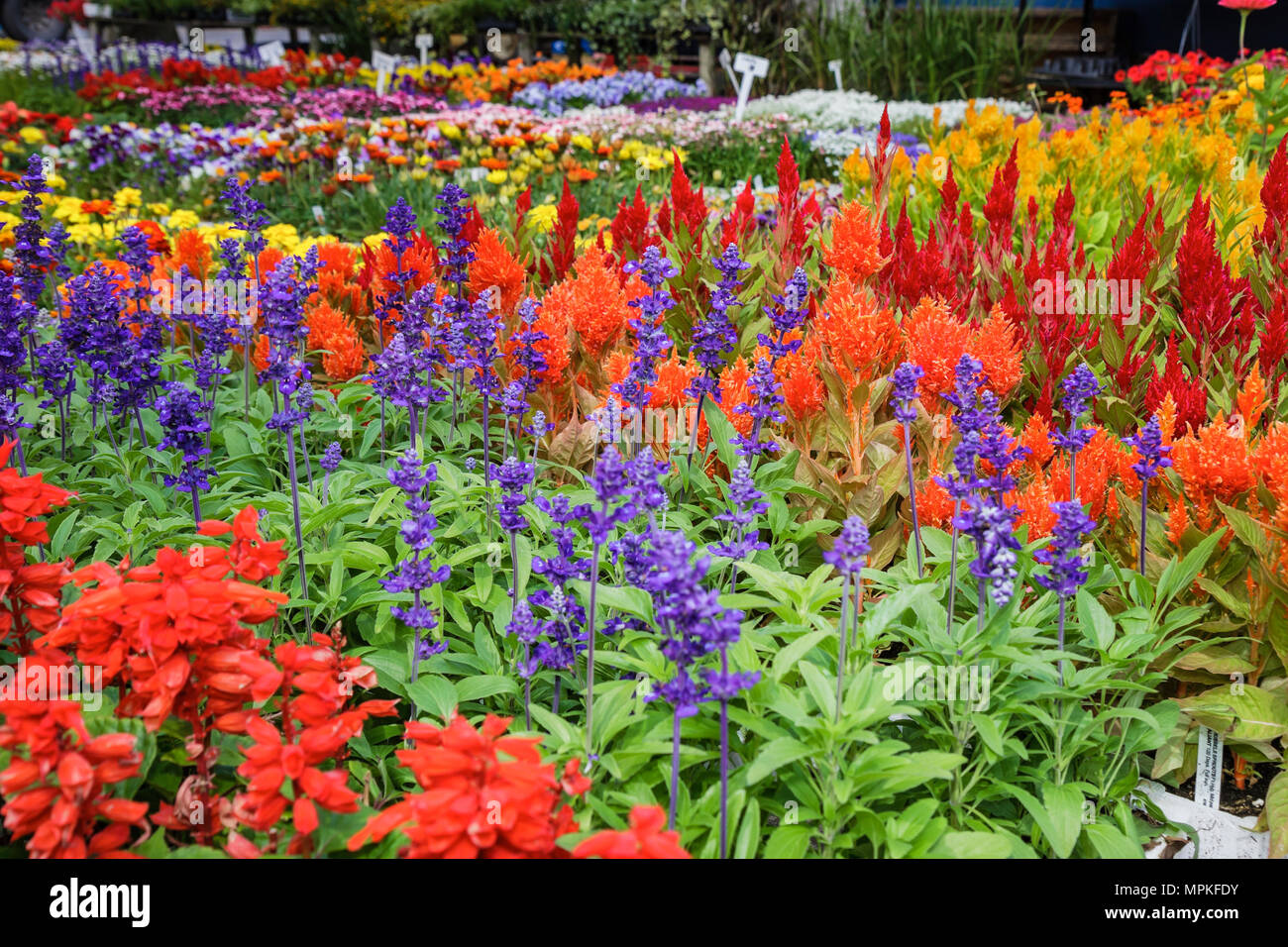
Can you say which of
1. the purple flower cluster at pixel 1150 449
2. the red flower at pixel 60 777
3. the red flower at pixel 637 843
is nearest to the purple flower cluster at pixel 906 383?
the purple flower cluster at pixel 1150 449

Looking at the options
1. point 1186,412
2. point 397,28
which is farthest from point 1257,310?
point 397,28

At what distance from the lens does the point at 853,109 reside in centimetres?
928

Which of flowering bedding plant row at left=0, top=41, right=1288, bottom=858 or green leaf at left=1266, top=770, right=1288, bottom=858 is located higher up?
flowering bedding plant row at left=0, top=41, right=1288, bottom=858

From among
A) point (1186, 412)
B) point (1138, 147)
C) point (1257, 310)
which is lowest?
point (1186, 412)

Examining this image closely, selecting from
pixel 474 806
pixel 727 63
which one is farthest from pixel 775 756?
pixel 727 63

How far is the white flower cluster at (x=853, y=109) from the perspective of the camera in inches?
352

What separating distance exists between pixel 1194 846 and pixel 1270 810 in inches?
6.2

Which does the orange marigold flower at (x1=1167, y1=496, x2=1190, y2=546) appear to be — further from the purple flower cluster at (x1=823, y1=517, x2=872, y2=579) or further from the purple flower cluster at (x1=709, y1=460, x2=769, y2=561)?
the purple flower cluster at (x1=823, y1=517, x2=872, y2=579)

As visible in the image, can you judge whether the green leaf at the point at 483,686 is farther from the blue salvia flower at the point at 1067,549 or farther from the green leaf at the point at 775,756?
the blue salvia flower at the point at 1067,549

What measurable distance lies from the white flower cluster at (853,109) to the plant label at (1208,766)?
708 centimetres

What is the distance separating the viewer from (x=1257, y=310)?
3.20 m

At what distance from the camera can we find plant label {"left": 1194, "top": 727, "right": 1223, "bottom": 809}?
2.09 m

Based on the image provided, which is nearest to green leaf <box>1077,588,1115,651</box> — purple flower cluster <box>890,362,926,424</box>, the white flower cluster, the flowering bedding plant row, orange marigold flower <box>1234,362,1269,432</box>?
the flowering bedding plant row

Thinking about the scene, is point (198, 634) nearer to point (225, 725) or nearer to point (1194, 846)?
point (225, 725)
